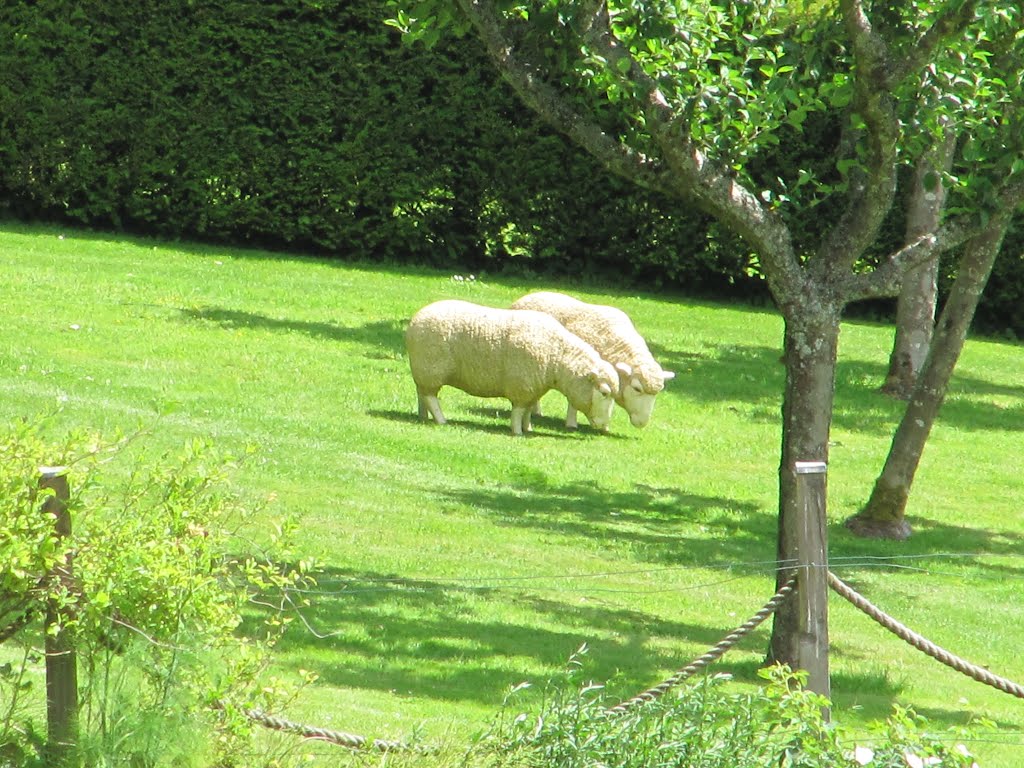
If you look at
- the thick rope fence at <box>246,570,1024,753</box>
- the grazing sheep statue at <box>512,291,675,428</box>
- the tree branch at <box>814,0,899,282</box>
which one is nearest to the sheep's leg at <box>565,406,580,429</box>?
the grazing sheep statue at <box>512,291,675,428</box>

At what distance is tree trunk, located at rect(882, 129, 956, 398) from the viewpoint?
15.7m

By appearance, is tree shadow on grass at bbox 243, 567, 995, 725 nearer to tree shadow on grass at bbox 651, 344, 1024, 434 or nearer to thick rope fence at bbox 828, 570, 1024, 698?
thick rope fence at bbox 828, 570, 1024, 698

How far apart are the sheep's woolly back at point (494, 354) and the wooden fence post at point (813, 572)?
7863 mm

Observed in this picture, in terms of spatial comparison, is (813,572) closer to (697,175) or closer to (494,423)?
(697,175)

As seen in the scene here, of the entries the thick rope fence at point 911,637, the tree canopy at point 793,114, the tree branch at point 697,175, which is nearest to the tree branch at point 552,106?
the tree canopy at point 793,114

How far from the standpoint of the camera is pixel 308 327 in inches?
671

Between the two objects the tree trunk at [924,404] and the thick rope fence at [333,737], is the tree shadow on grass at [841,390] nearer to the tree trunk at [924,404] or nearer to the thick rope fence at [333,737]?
the tree trunk at [924,404]

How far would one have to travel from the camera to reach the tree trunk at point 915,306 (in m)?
15.7

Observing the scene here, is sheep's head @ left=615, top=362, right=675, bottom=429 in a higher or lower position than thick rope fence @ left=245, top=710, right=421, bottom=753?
higher

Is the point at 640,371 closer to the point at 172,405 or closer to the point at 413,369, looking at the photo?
the point at 413,369

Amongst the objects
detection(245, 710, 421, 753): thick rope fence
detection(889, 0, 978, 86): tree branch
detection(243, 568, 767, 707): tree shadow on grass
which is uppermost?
detection(889, 0, 978, 86): tree branch

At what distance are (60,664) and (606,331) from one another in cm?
1044

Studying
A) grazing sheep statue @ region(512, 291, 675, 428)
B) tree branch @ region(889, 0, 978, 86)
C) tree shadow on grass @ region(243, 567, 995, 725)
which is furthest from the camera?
grazing sheep statue @ region(512, 291, 675, 428)

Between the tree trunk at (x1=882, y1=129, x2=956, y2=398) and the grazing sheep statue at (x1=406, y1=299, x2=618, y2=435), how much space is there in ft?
13.1
